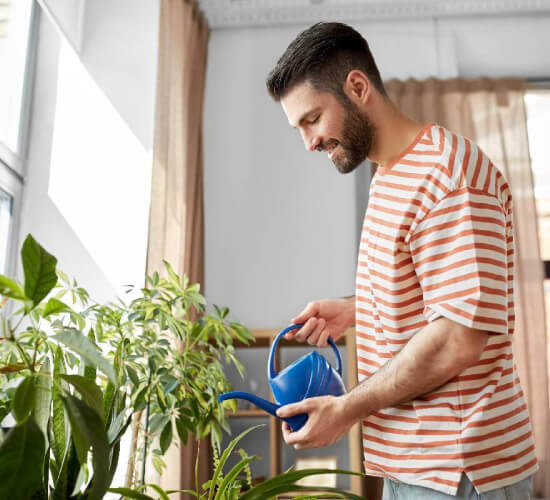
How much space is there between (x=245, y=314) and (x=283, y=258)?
14.5 inches

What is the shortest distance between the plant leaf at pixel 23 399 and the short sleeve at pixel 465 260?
2.06 ft

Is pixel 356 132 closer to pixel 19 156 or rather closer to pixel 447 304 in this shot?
pixel 447 304

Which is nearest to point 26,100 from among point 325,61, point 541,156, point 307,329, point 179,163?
point 179,163

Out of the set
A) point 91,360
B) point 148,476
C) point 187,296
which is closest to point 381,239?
point 91,360

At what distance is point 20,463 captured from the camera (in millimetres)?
500

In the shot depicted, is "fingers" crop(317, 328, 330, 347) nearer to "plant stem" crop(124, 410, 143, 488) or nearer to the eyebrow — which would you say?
the eyebrow

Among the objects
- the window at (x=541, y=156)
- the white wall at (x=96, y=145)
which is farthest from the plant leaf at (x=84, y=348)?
the window at (x=541, y=156)

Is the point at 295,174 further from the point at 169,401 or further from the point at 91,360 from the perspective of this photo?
the point at 91,360

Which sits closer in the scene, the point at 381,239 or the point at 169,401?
the point at 381,239

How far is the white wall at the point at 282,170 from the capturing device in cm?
316

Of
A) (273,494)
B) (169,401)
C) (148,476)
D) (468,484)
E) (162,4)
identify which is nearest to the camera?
(273,494)

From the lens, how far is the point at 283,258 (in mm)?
3191

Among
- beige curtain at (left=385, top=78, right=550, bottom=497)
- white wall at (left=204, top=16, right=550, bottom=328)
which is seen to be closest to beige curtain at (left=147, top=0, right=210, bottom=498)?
white wall at (left=204, top=16, right=550, bottom=328)

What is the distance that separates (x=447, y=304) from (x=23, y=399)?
647mm
